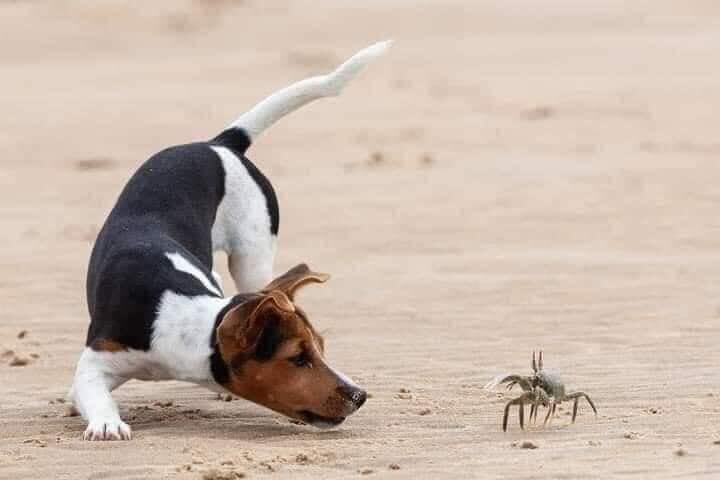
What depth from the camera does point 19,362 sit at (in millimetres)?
9477

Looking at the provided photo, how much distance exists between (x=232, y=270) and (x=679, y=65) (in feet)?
44.6

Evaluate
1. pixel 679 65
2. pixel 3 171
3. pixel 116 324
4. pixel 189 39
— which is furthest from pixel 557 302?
pixel 189 39

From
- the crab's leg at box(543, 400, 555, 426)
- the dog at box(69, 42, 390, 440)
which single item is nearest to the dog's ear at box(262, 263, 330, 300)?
the dog at box(69, 42, 390, 440)

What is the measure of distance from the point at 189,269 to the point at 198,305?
389 mm

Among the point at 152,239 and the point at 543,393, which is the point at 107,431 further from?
the point at 543,393

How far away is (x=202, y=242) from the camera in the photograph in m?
8.74

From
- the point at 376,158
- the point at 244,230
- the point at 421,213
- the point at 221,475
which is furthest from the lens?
the point at 376,158

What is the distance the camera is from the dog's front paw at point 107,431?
745 centimetres

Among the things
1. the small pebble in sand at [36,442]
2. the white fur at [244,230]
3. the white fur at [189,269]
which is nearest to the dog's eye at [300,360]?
the white fur at [189,269]

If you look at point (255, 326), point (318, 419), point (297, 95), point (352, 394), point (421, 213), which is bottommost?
point (318, 419)

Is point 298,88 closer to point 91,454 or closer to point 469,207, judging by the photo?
point 91,454

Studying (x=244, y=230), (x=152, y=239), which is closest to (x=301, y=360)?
(x=152, y=239)

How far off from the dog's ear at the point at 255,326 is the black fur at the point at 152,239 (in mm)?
437

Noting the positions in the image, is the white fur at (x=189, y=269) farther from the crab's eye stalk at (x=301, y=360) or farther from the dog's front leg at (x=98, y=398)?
the crab's eye stalk at (x=301, y=360)
